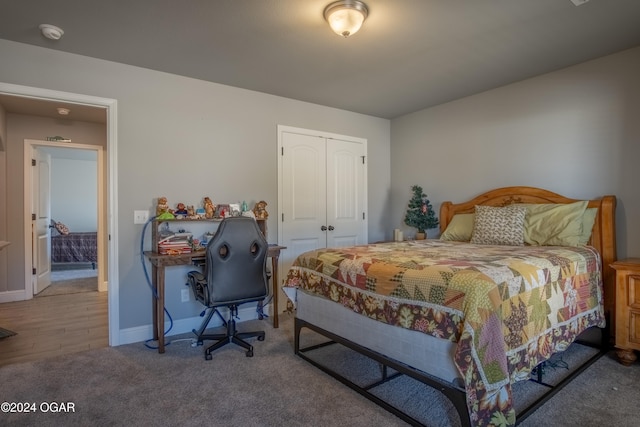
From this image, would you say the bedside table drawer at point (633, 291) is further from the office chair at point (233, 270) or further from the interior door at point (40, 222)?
the interior door at point (40, 222)

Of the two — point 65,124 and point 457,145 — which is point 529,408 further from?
point 65,124

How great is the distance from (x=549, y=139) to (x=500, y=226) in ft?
3.24

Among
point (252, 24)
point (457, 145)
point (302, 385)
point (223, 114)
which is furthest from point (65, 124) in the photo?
point (457, 145)

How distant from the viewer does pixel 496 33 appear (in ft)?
8.52

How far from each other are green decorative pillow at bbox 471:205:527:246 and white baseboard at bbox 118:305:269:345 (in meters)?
2.37

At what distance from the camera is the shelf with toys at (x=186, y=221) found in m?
3.11

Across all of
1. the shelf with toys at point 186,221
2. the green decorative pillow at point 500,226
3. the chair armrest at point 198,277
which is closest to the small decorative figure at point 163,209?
the shelf with toys at point 186,221

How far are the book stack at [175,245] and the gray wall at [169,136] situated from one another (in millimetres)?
328

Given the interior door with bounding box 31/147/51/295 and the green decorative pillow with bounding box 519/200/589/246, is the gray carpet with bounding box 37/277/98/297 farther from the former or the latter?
the green decorative pillow with bounding box 519/200/589/246

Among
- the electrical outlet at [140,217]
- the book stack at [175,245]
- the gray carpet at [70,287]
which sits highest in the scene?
the electrical outlet at [140,217]

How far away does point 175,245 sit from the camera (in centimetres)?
309

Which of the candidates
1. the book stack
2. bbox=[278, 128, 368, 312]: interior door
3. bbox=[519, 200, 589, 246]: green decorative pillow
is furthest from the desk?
bbox=[519, 200, 589, 246]: green decorative pillow

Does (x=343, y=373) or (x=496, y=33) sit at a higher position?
(x=496, y=33)

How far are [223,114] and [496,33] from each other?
2544 mm
